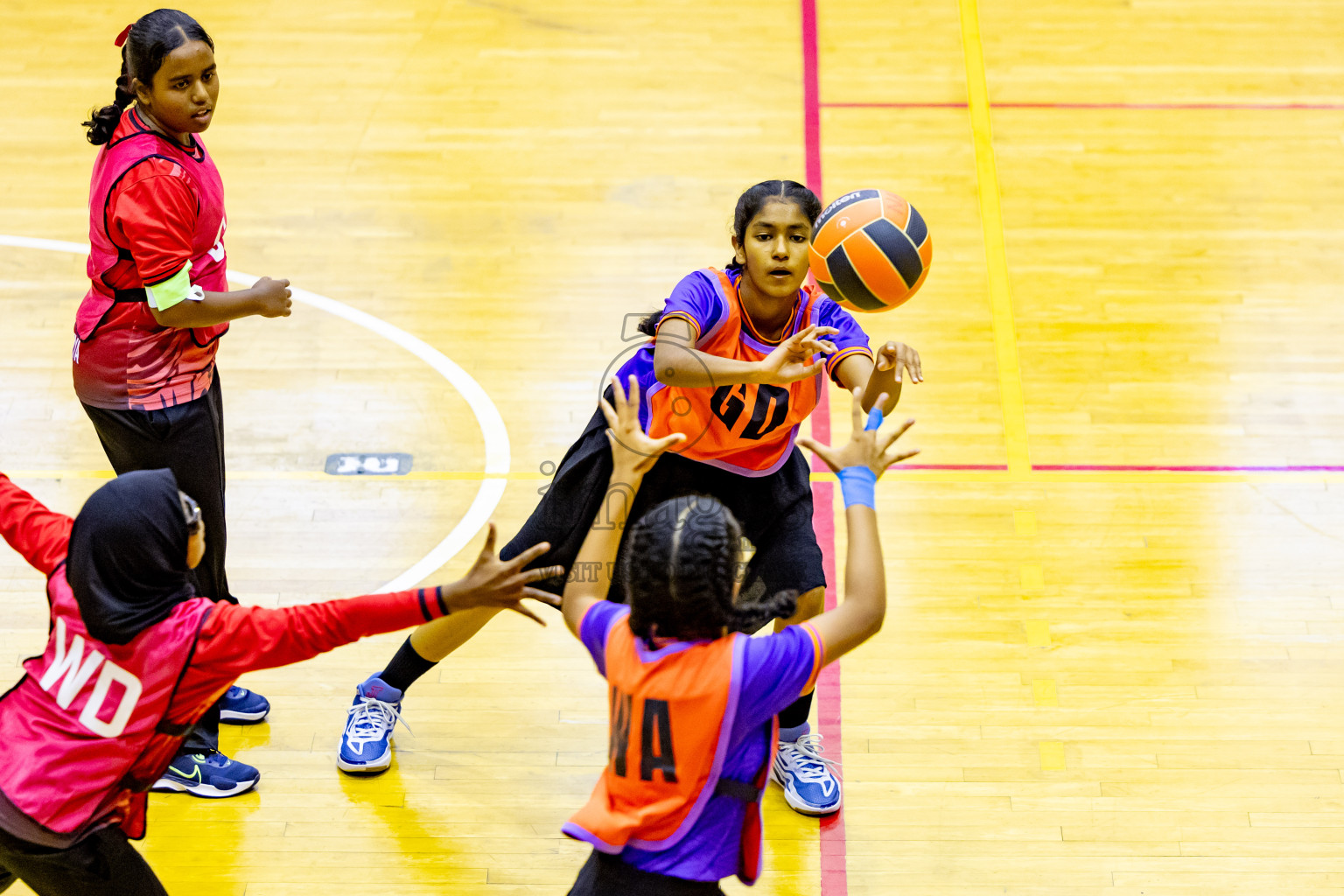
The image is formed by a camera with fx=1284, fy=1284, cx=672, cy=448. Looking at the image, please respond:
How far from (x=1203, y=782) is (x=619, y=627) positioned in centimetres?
237

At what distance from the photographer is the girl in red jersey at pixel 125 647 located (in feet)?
8.59

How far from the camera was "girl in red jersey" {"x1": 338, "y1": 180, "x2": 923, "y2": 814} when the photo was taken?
3.37 metres

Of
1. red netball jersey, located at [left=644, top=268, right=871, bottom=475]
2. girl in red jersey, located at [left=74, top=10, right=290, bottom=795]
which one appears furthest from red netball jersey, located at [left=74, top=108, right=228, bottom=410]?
red netball jersey, located at [left=644, top=268, right=871, bottom=475]

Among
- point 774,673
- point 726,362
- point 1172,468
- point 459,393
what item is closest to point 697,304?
point 726,362

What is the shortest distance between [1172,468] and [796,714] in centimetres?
227

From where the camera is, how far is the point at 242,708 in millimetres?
4242

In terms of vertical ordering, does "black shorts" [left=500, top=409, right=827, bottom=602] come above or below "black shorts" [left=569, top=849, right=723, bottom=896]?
above

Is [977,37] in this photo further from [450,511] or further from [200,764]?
[200,764]

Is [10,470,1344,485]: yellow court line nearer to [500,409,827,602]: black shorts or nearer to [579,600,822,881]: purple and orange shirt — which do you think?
[500,409,827,602]: black shorts

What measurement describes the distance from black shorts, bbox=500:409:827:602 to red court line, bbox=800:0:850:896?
487 millimetres

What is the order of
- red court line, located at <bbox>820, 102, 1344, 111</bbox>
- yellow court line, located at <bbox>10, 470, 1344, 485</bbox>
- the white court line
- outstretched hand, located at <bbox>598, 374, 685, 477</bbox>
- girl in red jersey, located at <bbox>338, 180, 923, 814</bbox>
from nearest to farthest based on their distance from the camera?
outstretched hand, located at <bbox>598, 374, 685, 477</bbox> → girl in red jersey, located at <bbox>338, 180, 923, 814</bbox> → the white court line → yellow court line, located at <bbox>10, 470, 1344, 485</bbox> → red court line, located at <bbox>820, 102, 1344, 111</bbox>

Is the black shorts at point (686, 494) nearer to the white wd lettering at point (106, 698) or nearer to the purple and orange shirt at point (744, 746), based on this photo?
the purple and orange shirt at point (744, 746)

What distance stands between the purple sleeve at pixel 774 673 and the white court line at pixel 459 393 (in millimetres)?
2460

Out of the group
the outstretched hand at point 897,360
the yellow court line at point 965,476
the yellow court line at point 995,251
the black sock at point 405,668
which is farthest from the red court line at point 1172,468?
the black sock at point 405,668
